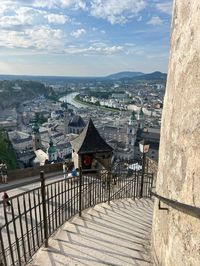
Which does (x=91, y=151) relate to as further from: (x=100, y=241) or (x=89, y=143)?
(x=100, y=241)

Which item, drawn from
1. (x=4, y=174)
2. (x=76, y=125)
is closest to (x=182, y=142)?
(x=4, y=174)

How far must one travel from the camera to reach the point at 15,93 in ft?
473

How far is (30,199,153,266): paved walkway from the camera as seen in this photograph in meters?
3.88

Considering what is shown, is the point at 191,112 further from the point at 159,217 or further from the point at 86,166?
the point at 86,166

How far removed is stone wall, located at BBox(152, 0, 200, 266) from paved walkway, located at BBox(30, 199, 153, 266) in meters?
0.81

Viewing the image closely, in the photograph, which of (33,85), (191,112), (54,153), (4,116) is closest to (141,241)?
(191,112)

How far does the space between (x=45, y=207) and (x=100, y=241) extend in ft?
3.81

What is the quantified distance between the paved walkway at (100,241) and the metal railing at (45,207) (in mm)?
241

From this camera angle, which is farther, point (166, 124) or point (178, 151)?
point (166, 124)

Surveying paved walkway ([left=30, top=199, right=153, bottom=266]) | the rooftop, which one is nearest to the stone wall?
paved walkway ([left=30, top=199, right=153, bottom=266])

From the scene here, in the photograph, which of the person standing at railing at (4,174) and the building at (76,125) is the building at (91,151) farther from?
the building at (76,125)

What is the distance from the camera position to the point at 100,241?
4457 millimetres

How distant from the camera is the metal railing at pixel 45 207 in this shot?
3.60 meters

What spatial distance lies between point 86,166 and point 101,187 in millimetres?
4446
